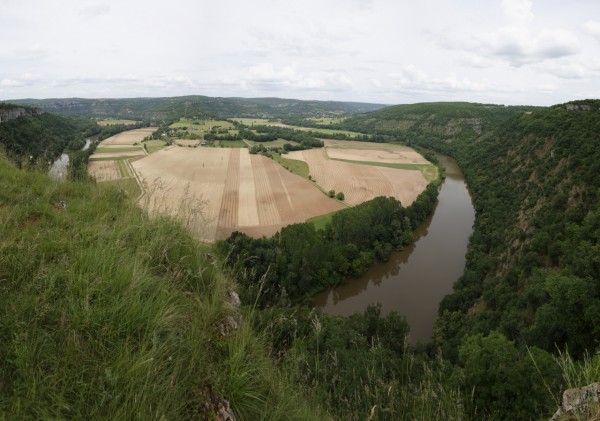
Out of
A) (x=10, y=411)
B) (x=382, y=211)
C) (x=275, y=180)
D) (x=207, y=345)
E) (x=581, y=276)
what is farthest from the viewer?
(x=275, y=180)

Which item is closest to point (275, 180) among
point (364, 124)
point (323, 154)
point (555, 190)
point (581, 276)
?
point (323, 154)

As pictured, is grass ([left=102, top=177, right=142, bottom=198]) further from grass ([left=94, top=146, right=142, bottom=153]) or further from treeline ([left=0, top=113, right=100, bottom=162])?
grass ([left=94, top=146, right=142, bottom=153])

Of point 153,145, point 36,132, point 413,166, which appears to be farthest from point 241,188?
point 36,132

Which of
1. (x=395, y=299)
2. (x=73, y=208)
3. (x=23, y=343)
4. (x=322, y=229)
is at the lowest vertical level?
(x=395, y=299)

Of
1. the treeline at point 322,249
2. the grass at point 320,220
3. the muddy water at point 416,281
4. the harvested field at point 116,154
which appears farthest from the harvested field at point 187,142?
the muddy water at point 416,281

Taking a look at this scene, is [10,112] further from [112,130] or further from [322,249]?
[322,249]

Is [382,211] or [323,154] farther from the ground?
[323,154]

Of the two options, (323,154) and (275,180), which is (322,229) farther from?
(323,154)
